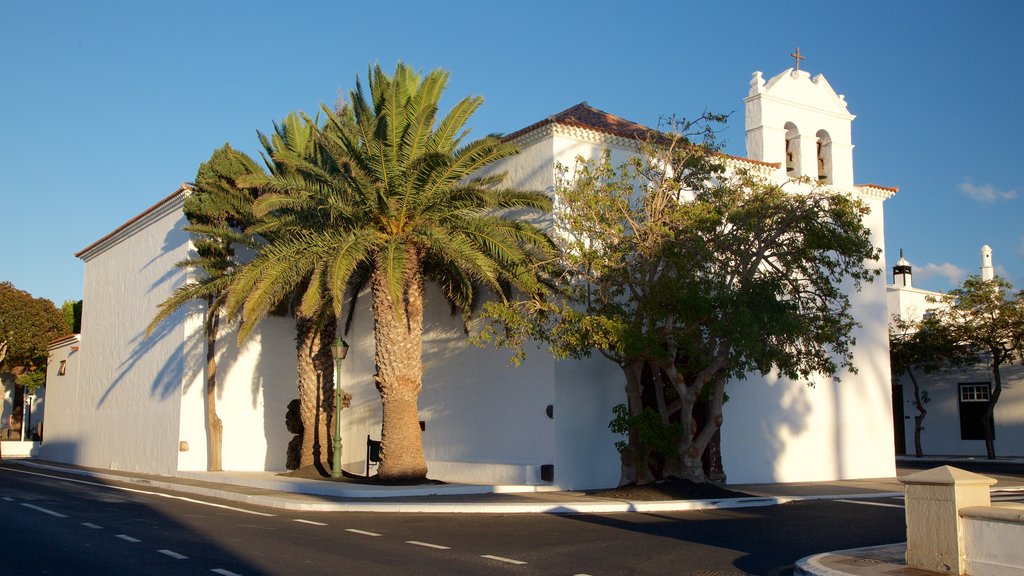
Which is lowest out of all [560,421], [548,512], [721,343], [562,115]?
[548,512]

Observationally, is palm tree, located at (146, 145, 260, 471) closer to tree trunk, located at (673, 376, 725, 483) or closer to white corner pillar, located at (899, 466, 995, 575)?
tree trunk, located at (673, 376, 725, 483)

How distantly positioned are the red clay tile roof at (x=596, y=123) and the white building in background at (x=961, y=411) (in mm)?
17965

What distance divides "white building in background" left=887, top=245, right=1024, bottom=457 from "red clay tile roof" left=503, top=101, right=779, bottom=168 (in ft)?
58.9

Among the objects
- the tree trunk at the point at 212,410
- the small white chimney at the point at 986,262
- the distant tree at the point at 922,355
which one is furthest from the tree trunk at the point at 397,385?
the small white chimney at the point at 986,262

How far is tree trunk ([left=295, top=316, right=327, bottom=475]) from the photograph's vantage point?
2434 centimetres

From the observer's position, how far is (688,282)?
57.2 ft

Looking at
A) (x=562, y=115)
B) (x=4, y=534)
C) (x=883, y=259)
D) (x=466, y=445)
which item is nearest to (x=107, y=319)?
(x=466, y=445)

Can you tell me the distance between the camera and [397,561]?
10.3 meters

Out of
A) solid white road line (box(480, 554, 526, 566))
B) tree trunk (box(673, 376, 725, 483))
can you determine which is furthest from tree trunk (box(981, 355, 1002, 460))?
solid white road line (box(480, 554, 526, 566))

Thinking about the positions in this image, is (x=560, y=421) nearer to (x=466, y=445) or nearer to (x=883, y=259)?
(x=466, y=445)

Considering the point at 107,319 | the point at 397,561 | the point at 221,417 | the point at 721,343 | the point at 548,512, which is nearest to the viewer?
the point at 397,561

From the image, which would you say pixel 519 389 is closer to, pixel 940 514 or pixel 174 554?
pixel 174 554

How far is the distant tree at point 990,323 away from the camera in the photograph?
1270 inches

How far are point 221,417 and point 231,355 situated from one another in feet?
5.95
